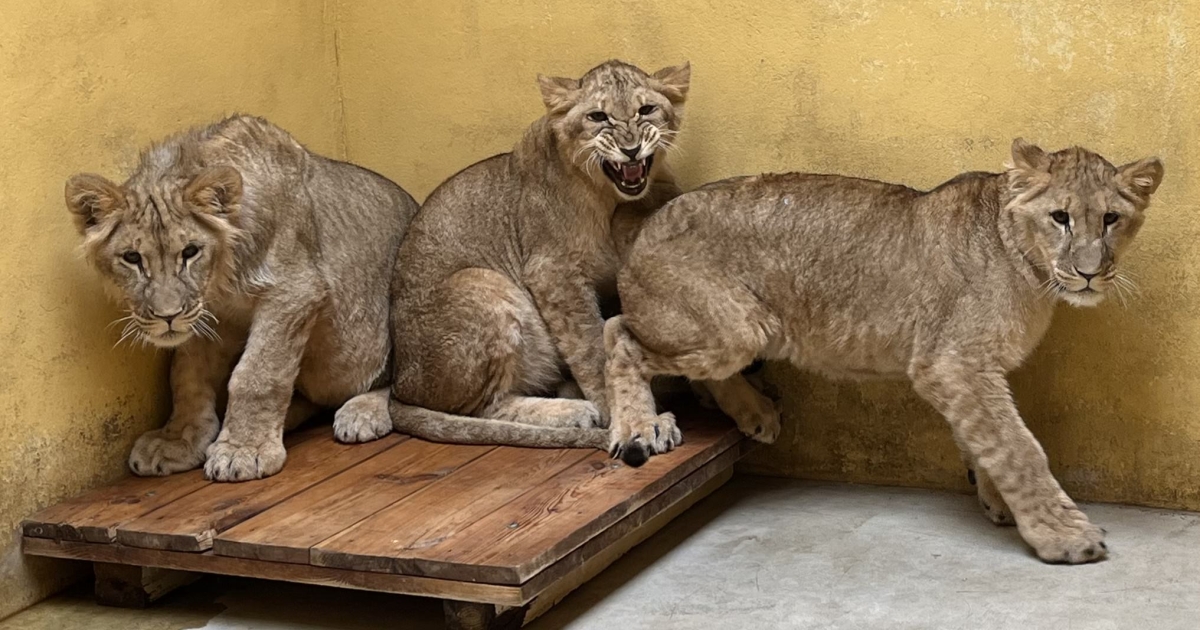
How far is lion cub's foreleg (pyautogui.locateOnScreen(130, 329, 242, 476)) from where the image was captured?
5.64m

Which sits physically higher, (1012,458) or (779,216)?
(779,216)

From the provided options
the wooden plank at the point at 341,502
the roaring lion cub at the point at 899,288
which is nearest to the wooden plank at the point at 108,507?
the wooden plank at the point at 341,502

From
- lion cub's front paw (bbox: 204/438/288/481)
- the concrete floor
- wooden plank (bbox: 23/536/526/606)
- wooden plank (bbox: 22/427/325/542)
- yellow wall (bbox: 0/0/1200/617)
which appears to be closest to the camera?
wooden plank (bbox: 23/536/526/606)

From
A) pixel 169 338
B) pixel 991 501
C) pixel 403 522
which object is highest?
pixel 169 338

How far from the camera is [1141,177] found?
16.7 ft

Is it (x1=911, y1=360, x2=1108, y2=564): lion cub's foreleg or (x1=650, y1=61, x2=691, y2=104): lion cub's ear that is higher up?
(x1=650, y1=61, x2=691, y2=104): lion cub's ear

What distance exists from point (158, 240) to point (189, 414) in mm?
866

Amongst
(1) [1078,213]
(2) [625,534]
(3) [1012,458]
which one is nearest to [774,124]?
(1) [1078,213]

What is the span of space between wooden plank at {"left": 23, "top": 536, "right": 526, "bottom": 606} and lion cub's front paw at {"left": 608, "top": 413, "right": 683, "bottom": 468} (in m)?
1.06

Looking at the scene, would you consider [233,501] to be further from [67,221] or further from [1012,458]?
[1012,458]

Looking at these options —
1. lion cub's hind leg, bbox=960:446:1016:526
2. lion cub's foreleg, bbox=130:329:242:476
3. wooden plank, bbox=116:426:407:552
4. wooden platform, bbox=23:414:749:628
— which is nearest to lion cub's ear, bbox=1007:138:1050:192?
lion cub's hind leg, bbox=960:446:1016:526

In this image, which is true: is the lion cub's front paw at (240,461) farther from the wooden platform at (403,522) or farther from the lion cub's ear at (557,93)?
the lion cub's ear at (557,93)

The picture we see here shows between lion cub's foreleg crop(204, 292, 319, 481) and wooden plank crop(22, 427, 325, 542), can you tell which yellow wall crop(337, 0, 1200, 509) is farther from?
wooden plank crop(22, 427, 325, 542)

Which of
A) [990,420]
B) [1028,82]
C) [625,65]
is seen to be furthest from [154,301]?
[1028,82]
